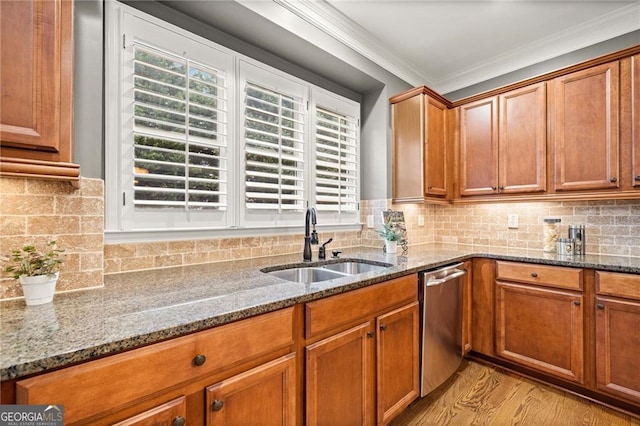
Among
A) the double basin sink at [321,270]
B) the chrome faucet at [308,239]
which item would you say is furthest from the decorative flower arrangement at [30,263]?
the chrome faucet at [308,239]

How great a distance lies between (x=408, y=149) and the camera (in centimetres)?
275

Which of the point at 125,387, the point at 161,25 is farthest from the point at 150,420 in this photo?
the point at 161,25

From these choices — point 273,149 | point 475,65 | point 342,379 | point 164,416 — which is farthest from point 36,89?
point 475,65

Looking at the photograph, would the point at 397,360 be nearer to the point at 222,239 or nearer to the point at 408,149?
the point at 222,239

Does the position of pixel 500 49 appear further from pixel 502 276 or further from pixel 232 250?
pixel 232 250

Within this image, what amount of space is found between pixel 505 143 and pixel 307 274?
2108 mm

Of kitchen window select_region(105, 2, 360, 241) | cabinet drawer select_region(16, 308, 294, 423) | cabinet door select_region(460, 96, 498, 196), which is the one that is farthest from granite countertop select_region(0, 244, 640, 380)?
cabinet door select_region(460, 96, 498, 196)

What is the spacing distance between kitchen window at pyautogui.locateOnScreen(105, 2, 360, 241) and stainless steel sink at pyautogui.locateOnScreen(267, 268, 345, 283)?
16.9 inches

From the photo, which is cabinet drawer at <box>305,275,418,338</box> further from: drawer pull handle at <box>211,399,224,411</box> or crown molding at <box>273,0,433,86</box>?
crown molding at <box>273,0,433,86</box>

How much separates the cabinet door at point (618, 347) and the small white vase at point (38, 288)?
9.81ft

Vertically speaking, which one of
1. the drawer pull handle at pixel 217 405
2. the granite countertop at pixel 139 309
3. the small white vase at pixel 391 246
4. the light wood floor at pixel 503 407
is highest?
the small white vase at pixel 391 246

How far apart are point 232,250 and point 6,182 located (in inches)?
44.2

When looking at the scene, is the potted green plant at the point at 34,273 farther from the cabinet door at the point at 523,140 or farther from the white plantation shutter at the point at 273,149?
the cabinet door at the point at 523,140

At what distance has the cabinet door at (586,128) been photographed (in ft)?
6.98
